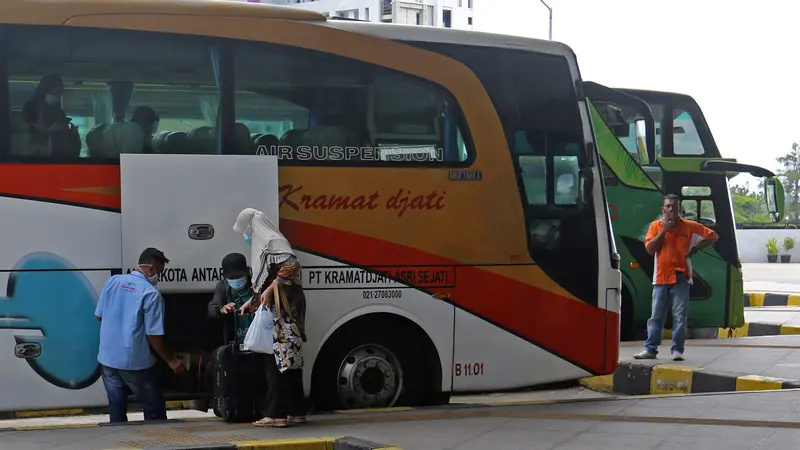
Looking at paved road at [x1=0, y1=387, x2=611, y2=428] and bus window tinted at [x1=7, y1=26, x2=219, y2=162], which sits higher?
bus window tinted at [x1=7, y1=26, x2=219, y2=162]

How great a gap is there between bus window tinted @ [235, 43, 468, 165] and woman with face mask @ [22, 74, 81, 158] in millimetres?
1305

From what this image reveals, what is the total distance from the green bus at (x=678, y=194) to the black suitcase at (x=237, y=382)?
8.04m

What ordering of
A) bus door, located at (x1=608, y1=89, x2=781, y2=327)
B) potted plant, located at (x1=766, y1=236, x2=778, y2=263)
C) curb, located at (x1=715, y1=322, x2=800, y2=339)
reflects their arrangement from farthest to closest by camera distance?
potted plant, located at (x1=766, y1=236, x2=778, y2=263) < curb, located at (x1=715, y1=322, x2=800, y2=339) < bus door, located at (x1=608, y1=89, x2=781, y2=327)

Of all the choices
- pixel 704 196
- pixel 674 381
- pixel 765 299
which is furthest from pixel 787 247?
pixel 674 381

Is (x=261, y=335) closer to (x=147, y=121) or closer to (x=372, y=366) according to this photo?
(x=372, y=366)

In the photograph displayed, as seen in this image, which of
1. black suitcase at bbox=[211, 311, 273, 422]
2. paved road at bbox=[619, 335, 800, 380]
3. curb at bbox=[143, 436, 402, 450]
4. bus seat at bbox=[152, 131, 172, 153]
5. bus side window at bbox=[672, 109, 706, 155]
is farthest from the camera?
bus side window at bbox=[672, 109, 706, 155]

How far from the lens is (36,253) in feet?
27.3

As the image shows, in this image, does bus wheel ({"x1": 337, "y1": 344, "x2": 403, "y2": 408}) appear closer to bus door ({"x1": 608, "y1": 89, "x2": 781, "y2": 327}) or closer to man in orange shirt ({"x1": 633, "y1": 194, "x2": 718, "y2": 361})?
man in orange shirt ({"x1": 633, "y1": 194, "x2": 718, "y2": 361})

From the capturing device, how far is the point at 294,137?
8992 millimetres

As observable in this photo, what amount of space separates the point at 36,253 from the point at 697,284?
410 inches

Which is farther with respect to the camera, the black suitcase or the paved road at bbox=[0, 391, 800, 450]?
the black suitcase

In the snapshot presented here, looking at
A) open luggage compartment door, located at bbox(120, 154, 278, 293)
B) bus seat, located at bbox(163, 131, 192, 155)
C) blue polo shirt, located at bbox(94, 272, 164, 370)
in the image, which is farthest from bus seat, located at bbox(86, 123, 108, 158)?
blue polo shirt, located at bbox(94, 272, 164, 370)

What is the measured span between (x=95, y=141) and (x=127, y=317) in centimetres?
137

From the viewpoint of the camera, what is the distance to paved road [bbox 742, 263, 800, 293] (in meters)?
27.8
